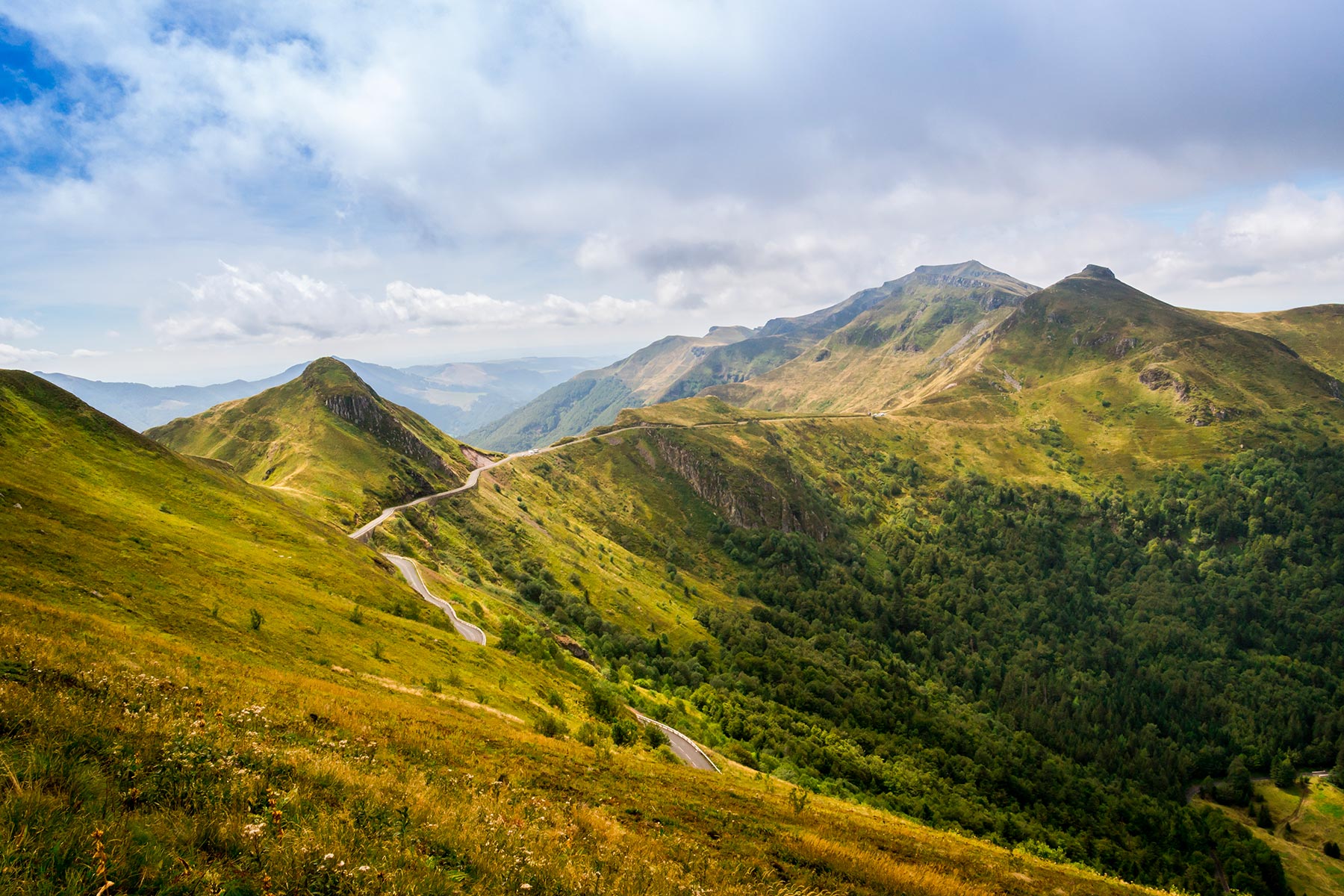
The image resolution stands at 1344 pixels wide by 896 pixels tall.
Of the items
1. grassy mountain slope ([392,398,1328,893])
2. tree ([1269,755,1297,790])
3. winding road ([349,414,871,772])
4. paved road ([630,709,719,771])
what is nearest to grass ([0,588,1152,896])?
winding road ([349,414,871,772])

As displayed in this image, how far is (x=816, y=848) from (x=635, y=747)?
24437 mm

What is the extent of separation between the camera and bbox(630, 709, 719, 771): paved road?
50737mm

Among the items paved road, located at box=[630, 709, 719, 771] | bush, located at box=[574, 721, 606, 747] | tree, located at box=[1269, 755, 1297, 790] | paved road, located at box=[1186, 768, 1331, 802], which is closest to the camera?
bush, located at box=[574, 721, 606, 747]

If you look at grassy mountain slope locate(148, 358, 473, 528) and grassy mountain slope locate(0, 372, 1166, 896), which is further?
grassy mountain slope locate(148, 358, 473, 528)

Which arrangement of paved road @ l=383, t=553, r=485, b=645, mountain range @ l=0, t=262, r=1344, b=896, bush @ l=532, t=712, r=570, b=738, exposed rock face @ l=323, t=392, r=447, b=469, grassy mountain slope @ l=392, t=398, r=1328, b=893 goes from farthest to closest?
1. exposed rock face @ l=323, t=392, r=447, b=469
2. grassy mountain slope @ l=392, t=398, r=1328, b=893
3. paved road @ l=383, t=553, r=485, b=645
4. bush @ l=532, t=712, r=570, b=738
5. mountain range @ l=0, t=262, r=1344, b=896

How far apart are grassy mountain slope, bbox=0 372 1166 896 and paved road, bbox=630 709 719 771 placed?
13469 mm

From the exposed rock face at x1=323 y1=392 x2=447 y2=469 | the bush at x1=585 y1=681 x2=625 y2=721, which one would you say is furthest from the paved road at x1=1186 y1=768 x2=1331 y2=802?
the exposed rock face at x1=323 y1=392 x2=447 y2=469

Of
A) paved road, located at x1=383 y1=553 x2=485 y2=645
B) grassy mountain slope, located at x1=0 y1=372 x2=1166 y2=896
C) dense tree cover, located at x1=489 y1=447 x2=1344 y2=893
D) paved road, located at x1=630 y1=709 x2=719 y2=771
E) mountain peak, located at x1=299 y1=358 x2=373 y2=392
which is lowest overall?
dense tree cover, located at x1=489 y1=447 x2=1344 y2=893

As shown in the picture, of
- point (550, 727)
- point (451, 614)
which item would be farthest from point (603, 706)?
point (451, 614)

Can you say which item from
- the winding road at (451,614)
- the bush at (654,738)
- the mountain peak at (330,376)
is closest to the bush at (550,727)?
the winding road at (451,614)

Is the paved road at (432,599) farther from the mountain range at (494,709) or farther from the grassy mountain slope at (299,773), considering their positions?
the grassy mountain slope at (299,773)

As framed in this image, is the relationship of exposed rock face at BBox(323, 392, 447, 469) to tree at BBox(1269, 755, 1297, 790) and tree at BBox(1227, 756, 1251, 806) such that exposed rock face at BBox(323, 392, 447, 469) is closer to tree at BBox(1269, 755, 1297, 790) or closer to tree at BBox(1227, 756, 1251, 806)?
tree at BBox(1227, 756, 1251, 806)

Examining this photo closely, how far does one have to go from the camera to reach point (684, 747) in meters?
56.0

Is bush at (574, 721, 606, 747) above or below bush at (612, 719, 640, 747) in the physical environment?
above
